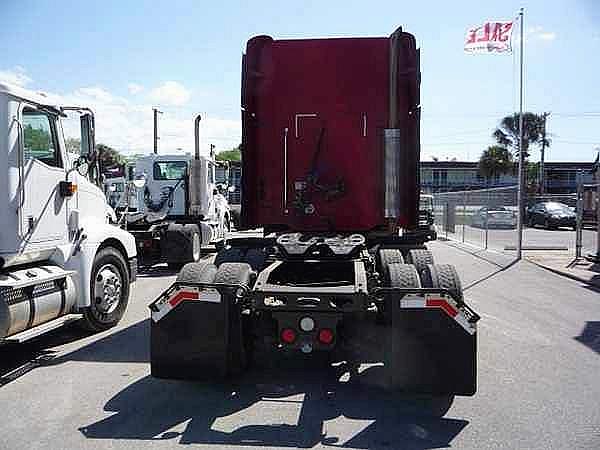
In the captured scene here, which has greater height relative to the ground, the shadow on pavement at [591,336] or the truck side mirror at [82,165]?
the truck side mirror at [82,165]

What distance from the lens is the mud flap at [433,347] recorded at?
4648 millimetres

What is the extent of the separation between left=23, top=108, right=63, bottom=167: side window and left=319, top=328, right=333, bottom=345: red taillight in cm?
385

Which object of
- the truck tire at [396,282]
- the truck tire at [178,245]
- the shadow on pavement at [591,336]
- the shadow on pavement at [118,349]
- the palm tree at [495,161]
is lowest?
the shadow on pavement at [591,336]

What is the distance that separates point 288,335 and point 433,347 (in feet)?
3.91

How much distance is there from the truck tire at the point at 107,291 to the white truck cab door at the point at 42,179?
27.7 inches

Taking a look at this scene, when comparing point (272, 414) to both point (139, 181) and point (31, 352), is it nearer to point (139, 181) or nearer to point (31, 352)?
point (31, 352)

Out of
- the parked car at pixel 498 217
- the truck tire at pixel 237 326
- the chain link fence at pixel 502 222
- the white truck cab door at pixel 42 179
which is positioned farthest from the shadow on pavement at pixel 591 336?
the parked car at pixel 498 217

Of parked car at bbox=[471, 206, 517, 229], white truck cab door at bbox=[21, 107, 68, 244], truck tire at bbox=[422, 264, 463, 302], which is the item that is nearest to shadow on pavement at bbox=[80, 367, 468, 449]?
truck tire at bbox=[422, 264, 463, 302]

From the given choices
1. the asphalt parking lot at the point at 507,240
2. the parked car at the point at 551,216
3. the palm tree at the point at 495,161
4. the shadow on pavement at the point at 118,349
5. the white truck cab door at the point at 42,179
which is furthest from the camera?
the palm tree at the point at 495,161

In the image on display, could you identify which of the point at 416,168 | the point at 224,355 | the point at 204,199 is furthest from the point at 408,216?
the point at 204,199

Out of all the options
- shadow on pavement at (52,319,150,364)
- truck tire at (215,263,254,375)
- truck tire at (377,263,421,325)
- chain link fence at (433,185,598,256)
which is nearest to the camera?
truck tire at (377,263,421,325)

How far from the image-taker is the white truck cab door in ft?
20.7

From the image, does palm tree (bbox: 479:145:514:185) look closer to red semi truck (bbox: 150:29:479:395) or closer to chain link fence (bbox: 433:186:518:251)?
chain link fence (bbox: 433:186:518:251)

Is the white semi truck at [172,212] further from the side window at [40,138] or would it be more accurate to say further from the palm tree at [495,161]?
the palm tree at [495,161]
